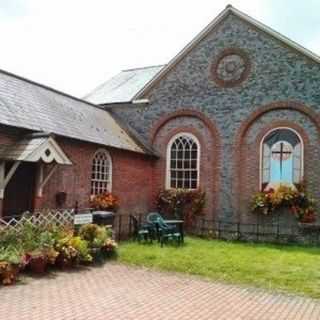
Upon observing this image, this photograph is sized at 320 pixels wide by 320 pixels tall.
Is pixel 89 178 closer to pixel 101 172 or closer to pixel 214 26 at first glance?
pixel 101 172

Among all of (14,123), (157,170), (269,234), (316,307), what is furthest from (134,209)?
(316,307)

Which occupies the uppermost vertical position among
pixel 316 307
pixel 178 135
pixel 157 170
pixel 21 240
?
pixel 178 135

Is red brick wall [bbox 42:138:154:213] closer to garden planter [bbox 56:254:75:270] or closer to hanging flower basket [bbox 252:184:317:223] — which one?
garden planter [bbox 56:254:75:270]

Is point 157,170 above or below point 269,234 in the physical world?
above

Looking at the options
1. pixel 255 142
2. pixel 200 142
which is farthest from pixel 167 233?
pixel 255 142

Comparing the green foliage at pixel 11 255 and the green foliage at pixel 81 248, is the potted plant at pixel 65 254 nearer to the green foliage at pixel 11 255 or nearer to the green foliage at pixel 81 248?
the green foliage at pixel 81 248

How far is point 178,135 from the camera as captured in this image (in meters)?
21.8

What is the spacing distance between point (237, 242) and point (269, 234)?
57.0 inches

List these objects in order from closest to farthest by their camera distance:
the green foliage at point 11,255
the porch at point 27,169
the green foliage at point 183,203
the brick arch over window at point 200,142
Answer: the green foliage at point 11,255, the porch at point 27,169, the green foliage at point 183,203, the brick arch over window at point 200,142

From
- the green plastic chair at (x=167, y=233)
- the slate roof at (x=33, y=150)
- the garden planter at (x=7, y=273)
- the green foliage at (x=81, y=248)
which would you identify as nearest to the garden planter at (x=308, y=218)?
the green plastic chair at (x=167, y=233)

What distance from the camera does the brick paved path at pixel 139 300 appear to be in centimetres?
809

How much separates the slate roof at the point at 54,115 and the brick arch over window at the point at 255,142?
4.31 m

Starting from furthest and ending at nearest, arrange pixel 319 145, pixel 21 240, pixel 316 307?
1. pixel 319 145
2. pixel 21 240
3. pixel 316 307

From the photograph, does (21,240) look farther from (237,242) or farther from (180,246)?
(237,242)
